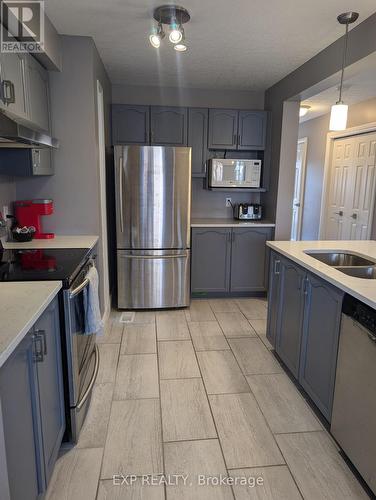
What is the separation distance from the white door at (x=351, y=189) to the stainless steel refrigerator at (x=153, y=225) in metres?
2.65

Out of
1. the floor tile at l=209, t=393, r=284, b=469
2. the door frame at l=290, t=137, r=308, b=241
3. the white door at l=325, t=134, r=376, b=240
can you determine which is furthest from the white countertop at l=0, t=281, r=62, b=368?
the door frame at l=290, t=137, r=308, b=241

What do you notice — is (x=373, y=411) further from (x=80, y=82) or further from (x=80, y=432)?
(x=80, y=82)

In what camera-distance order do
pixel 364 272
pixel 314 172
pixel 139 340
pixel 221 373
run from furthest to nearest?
1. pixel 314 172
2. pixel 139 340
3. pixel 221 373
4. pixel 364 272

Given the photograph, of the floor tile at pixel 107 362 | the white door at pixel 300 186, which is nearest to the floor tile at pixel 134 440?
the floor tile at pixel 107 362

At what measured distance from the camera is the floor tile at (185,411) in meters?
1.96

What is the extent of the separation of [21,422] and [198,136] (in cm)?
347

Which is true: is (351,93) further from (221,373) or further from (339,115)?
(221,373)

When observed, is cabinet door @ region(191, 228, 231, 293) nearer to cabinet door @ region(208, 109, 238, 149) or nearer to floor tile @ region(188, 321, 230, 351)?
floor tile @ region(188, 321, 230, 351)

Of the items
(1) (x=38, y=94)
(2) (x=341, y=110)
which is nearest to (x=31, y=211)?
(1) (x=38, y=94)

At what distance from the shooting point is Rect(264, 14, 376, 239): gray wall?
2.36 meters

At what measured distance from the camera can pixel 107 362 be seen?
2715 millimetres

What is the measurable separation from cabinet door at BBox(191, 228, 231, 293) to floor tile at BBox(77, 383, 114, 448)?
1.84 m

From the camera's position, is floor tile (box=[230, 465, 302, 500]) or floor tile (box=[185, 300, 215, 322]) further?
floor tile (box=[185, 300, 215, 322])

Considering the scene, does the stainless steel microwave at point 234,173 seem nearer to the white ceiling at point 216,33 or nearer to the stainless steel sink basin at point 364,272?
the white ceiling at point 216,33
